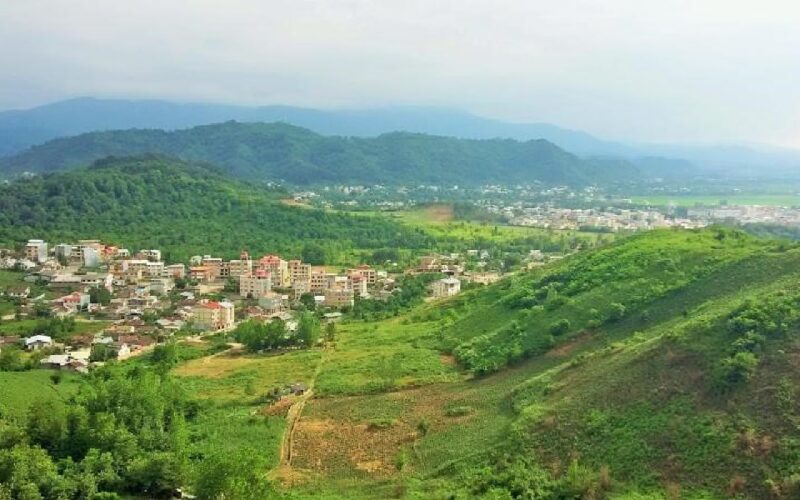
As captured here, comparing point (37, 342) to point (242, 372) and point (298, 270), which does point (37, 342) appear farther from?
point (298, 270)

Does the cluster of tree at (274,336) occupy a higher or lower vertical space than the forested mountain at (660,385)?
lower

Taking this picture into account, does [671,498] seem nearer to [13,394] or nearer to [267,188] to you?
[13,394]

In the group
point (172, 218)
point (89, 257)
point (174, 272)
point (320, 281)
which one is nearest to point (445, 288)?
point (320, 281)

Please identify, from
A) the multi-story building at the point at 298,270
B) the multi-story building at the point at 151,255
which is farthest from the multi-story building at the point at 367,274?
the multi-story building at the point at 151,255

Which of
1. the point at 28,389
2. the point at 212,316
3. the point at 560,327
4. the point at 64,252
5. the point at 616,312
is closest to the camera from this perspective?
the point at 28,389

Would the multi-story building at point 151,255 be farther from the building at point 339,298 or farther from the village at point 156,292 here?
the building at point 339,298

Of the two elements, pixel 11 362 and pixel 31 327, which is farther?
pixel 31 327

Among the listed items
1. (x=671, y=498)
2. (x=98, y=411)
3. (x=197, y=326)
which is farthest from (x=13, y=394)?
(x=671, y=498)
